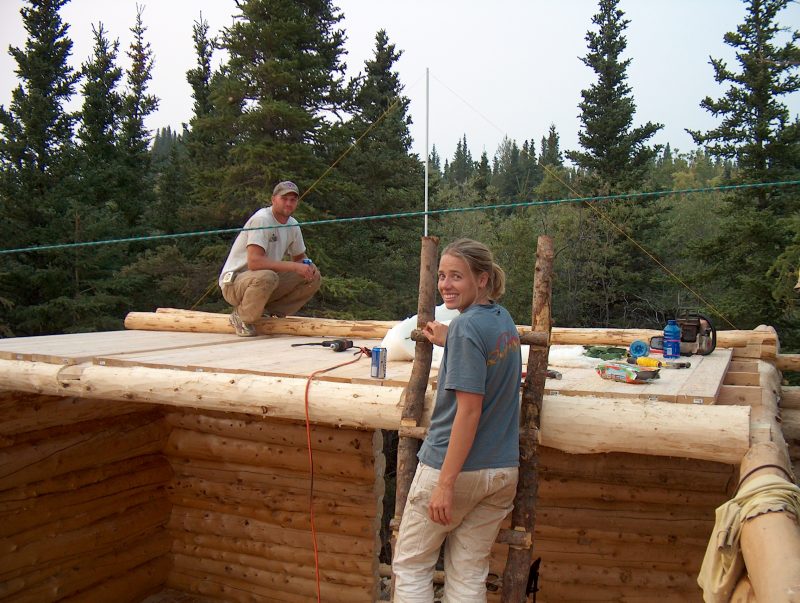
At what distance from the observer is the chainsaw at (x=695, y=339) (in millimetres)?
4867

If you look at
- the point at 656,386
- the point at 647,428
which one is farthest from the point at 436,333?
the point at 656,386

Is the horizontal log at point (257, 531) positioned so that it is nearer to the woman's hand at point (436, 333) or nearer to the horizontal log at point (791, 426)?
the horizontal log at point (791, 426)

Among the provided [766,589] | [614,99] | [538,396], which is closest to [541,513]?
[538,396]

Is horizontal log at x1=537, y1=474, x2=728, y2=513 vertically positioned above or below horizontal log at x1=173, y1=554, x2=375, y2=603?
above

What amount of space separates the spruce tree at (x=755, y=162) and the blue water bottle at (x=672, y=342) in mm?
15068

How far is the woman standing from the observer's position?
108 inches

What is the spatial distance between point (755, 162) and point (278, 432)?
1849cm

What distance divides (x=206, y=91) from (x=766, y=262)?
23015 mm

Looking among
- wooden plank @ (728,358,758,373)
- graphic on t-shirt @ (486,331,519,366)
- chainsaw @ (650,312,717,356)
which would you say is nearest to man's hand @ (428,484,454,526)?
graphic on t-shirt @ (486,331,519,366)

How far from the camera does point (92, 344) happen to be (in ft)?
18.5

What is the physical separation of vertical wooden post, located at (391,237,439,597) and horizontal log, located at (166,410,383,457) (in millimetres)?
3167

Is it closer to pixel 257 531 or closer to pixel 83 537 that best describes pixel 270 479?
pixel 257 531

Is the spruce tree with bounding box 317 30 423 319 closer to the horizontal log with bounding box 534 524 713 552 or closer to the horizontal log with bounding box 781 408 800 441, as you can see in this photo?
the horizontal log with bounding box 534 524 713 552

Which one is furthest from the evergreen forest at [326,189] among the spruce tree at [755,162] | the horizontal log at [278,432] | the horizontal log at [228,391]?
the horizontal log at [228,391]
